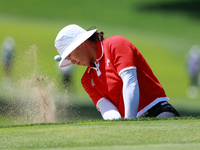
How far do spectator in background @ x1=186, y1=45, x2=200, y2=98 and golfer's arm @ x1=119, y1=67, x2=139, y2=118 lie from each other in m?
7.09

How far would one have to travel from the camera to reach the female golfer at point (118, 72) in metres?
2.06

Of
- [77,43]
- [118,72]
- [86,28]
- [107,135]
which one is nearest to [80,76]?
[86,28]

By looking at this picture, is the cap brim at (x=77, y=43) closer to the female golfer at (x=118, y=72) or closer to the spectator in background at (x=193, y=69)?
the female golfer at (x=118, y=72)

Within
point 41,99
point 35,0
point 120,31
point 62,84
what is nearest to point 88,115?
point 62,84

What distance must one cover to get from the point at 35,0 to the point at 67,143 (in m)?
11.5

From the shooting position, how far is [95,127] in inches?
71.6

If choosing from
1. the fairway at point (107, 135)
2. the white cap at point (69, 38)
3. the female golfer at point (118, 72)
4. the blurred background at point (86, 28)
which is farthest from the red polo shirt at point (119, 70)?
the blurred background at point (86, 28)

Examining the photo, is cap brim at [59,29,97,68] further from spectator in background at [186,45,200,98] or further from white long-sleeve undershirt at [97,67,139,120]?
spectator in background at [186,45,200,98]

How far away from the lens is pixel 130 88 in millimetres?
2035

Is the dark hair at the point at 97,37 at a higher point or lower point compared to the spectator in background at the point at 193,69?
higher

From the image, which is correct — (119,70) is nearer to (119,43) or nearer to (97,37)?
(119,43)

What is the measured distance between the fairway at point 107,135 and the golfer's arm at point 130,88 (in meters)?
0.10

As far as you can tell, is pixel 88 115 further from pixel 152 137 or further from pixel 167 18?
pixel 167 18

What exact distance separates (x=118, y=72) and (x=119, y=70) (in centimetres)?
2
